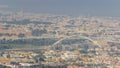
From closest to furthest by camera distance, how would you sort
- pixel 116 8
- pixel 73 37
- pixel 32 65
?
pixel 32 65
pixel 73 37
pixel 116 8

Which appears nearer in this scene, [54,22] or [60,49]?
[60,49]

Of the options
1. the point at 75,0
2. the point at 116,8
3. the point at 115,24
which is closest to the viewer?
the point at 115,24

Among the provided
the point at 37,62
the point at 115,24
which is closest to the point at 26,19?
the point at 115,24

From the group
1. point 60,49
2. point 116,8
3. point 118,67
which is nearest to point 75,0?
point 116,8

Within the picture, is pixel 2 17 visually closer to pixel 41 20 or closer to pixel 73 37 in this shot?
pixel 41 20

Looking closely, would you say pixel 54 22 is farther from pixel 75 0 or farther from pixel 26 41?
pixel 75 0

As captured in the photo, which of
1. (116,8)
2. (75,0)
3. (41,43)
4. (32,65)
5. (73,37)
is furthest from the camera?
(75,0)
